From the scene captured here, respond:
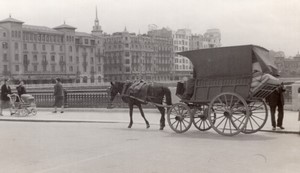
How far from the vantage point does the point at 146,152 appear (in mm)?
9008

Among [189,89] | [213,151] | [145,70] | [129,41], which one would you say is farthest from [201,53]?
[145,70]

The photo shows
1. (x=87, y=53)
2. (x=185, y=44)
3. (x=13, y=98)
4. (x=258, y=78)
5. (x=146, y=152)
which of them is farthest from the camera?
(x=185, y=44)

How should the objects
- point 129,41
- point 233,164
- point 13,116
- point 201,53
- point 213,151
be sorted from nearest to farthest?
point 233,164 < point 213,151 < point 201,53 < point 13,116 < point 129,41

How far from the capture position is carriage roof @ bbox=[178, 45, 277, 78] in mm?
10789

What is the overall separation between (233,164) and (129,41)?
4299 inches

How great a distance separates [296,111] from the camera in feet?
56.0

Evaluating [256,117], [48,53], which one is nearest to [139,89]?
[256,117]

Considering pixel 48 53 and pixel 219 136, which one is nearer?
pixel 219 136

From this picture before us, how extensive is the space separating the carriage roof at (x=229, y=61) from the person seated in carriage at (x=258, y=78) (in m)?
0.12

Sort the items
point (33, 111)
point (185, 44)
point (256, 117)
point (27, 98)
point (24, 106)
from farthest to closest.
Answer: point (185, 44), point (33, 111), point (24, 106), point (27, 98), point (256, 117)

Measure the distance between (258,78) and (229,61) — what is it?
2.92ft

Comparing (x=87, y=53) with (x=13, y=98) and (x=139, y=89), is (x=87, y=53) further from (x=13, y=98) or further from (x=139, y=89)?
(x=139, y=89)

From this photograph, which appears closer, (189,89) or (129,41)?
(189,89)

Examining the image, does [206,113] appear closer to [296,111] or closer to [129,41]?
[296,111]
